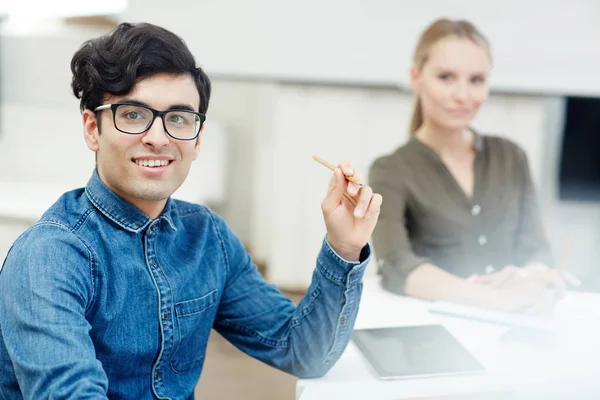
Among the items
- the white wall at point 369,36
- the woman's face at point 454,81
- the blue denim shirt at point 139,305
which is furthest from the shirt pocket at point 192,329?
the white wall at point 369,36

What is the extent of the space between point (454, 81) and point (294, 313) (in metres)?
0.90

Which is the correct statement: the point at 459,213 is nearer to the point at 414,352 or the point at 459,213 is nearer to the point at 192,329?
the point at 414,352

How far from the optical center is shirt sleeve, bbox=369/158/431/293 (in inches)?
50.9

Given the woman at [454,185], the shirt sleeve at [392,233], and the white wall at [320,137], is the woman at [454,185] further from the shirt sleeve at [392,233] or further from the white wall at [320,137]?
the white wall at [320,137]

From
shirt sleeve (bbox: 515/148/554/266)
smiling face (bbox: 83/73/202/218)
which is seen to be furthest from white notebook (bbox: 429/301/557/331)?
smiling face (bbox: 83/73/202/218)

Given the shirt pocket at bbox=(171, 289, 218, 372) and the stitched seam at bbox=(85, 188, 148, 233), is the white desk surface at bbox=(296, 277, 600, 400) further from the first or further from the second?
the stitched seam at bbox=(85, 188, 148, 233)

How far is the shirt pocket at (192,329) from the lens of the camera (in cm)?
91

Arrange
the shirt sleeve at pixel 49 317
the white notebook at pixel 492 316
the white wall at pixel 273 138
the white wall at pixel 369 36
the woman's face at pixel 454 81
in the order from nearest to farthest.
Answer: the shirt sleeve at pixel 49 317, the white notebook at pixel 492 316, the woman's face at pixel 454 81, the white wall at pixel 369 36, the white wall at pixel 273 138

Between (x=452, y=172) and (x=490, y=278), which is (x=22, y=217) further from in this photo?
(x=490, y=278)

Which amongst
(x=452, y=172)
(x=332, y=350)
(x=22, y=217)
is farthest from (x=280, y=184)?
(x=332, y=350)

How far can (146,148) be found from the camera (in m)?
0.86

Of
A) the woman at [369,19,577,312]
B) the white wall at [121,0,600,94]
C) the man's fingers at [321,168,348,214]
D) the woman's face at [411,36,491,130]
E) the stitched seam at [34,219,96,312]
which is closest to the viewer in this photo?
the stitched seam at [34,219,96,312]

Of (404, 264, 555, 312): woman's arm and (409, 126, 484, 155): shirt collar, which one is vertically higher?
(409, 126, 484, 155): shirt collar

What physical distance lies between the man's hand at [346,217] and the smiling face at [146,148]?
22 cm
